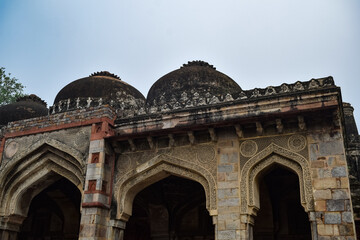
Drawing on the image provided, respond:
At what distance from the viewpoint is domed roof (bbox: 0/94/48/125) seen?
14.2 meters

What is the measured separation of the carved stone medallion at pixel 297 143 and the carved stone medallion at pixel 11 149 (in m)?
7.01

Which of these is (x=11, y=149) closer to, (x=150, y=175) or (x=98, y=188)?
(x=98, y=188)

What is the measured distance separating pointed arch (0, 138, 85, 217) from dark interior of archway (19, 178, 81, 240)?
1312mm

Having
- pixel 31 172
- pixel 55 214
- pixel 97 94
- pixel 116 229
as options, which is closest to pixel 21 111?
pixel 97 94

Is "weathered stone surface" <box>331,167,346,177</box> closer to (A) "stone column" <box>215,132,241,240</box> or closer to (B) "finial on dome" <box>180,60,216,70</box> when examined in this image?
(A) "stone column" <box>215,132,241,240</box>

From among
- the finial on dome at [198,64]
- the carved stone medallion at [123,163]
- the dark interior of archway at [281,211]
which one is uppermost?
the finial on dome at [198,64]

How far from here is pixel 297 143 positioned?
8.06m

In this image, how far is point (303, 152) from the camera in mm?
7930

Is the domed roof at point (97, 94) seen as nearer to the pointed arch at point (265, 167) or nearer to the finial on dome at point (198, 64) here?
the finial on dome at point (198, 64)

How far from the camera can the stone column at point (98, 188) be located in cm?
876

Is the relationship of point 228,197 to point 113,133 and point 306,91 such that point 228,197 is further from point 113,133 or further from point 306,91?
point 113,133

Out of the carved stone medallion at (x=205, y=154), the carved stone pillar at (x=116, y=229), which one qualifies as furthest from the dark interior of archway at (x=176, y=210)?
the carved stone medallion at (x=205, y=154)

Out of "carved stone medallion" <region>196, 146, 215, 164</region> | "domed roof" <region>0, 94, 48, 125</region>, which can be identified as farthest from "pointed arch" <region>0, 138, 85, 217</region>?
"domed roof" <region>0, 94, 48, 125</region>

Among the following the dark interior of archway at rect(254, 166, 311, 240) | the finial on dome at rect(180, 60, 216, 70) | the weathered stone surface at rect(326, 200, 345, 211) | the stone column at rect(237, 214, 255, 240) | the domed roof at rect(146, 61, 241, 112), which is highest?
the finial on dome at rect(180, 60, 216, 70)
